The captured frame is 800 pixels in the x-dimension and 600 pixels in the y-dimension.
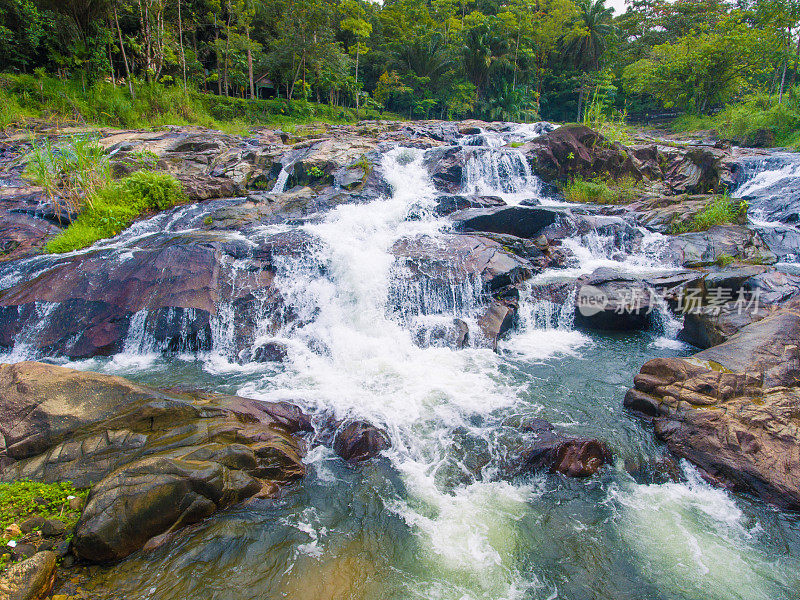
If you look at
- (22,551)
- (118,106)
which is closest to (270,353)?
(22,551)

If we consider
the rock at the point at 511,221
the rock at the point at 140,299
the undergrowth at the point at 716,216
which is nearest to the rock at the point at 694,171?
the undergrowth at the point at 716,216

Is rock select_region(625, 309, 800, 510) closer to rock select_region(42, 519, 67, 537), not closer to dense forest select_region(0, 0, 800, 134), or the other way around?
rock select_region(42, 519, 67, 537)

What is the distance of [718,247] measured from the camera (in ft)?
31.8

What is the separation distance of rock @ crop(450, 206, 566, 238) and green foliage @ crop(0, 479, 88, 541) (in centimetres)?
919

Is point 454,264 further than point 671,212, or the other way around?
point 671,212

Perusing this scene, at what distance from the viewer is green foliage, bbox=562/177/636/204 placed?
13.7 metres

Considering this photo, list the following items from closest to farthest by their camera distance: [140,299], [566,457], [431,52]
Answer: [566,457] < [140,299] < [431,52]

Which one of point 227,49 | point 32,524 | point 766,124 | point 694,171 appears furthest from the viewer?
point 227,49

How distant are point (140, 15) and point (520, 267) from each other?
80.2 feet

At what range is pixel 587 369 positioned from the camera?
6.88 m

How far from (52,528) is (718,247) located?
12.7 metres

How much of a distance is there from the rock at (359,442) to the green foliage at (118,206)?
26.6ft

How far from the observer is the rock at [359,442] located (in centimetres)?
475

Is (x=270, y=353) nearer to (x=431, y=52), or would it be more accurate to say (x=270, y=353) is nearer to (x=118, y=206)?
(x=118, y=206)
